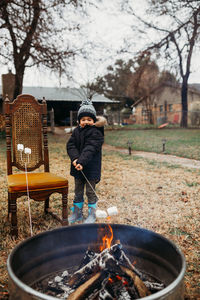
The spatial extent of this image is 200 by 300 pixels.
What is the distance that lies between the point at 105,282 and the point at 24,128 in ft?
6.95

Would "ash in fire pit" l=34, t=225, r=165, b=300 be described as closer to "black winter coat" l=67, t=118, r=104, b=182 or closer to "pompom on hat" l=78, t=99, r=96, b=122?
"black winter coat" l=67, t=118, r=104, b=182

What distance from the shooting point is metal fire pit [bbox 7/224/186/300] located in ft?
5.52

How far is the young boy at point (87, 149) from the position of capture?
10.2 feet

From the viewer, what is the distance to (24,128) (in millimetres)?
3197

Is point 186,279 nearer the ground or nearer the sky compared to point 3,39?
nearer the ground

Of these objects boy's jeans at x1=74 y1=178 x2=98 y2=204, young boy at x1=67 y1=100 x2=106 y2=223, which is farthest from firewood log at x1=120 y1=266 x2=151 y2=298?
boy's jeans at x1=74 y1=178 x2=98 y2=204

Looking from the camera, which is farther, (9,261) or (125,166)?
(125,166)

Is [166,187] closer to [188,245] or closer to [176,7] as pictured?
[188,245]

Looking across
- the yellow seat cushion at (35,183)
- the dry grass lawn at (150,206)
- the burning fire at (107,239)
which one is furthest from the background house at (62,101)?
the burning fire at (107,239)

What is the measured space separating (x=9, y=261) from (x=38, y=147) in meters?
1.95

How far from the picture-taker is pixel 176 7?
1573 centimetres

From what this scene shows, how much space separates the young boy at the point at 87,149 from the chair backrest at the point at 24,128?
0.40 metres

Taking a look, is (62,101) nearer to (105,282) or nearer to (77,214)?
(77,214)

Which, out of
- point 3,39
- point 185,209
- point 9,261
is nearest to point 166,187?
point 185,209
